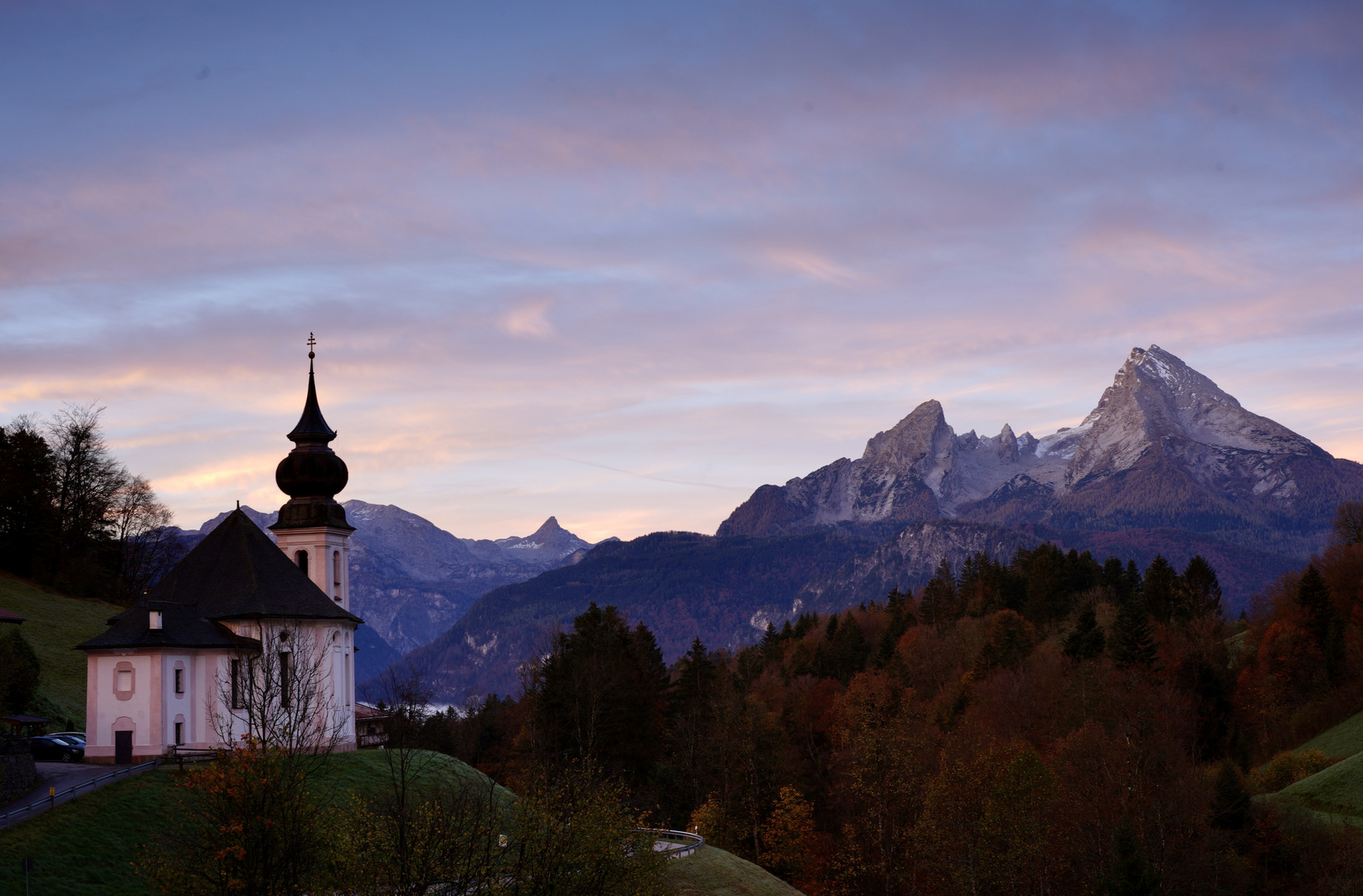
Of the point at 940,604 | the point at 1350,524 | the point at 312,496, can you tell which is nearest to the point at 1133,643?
the point at 1350,524

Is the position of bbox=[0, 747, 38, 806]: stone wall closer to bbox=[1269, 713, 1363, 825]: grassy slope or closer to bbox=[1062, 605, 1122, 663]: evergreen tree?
bbox=[1269, 713, 1363, 825]: grassy slope

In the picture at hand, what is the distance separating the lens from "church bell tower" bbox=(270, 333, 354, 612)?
88.3 metres

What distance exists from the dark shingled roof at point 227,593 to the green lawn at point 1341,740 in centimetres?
6229

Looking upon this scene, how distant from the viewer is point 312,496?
89562 millimetres

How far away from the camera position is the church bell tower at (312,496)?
290ft

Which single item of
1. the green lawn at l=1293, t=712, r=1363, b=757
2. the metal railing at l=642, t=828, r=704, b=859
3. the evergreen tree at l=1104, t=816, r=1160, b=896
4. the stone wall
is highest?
the stone wall

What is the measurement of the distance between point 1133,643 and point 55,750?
235 feet

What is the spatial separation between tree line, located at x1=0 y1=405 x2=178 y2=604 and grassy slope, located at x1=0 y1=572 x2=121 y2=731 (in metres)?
2.94

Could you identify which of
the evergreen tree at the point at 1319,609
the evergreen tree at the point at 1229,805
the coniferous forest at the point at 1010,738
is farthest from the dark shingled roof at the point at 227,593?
the evergreen tree at the point at 1319,609

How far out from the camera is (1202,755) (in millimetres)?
91812

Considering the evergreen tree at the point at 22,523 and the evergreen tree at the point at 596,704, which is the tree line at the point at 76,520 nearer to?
the evergreen tree at the point at 22,523

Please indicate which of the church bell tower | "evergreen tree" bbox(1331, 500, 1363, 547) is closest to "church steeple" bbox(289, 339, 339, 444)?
the church bell tower

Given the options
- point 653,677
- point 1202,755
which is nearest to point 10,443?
point 653,677

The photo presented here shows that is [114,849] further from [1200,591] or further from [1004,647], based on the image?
[1200,591]
